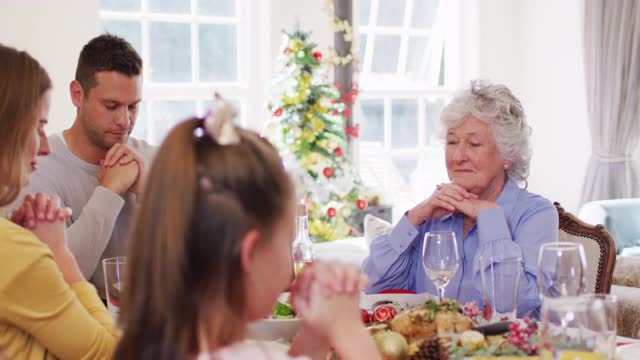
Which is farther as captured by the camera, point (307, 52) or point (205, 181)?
point (307, 52)

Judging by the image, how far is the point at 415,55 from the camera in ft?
25.1

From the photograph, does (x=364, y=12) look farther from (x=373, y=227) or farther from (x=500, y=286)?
(x=500, y=286)

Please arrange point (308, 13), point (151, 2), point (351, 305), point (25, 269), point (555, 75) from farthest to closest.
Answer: point (555, 75) → point (308, 13) → point (151, 2) → point (25, 269) → point (351, 305)

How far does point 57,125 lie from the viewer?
5.43 metres

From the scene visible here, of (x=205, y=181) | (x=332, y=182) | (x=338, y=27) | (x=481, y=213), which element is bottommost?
(x=332, y=182)

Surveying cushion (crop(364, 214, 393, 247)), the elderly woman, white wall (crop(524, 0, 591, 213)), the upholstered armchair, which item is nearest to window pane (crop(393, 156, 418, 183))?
white wall (crop(524, 0, 591, 213))

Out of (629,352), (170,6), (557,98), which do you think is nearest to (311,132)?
(170,6)

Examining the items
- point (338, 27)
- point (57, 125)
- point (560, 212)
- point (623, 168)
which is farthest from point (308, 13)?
point (560, 212)

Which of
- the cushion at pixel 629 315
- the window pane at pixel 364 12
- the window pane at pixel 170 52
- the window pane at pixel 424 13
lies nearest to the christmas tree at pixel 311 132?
the window pane at pixel 170 52

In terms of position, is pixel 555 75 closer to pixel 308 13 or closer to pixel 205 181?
pixel 308 13

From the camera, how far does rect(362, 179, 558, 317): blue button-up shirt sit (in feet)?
8.24

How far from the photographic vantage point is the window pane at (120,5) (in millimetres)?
5980

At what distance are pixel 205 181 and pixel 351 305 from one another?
320 millimetres

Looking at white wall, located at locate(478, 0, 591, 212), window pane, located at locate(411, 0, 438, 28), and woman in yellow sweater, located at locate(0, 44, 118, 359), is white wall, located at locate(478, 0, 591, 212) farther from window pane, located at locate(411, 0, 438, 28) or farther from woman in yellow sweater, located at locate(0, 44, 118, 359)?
woman in yellow sweater, located at locate(0, 44, 118, 359)
